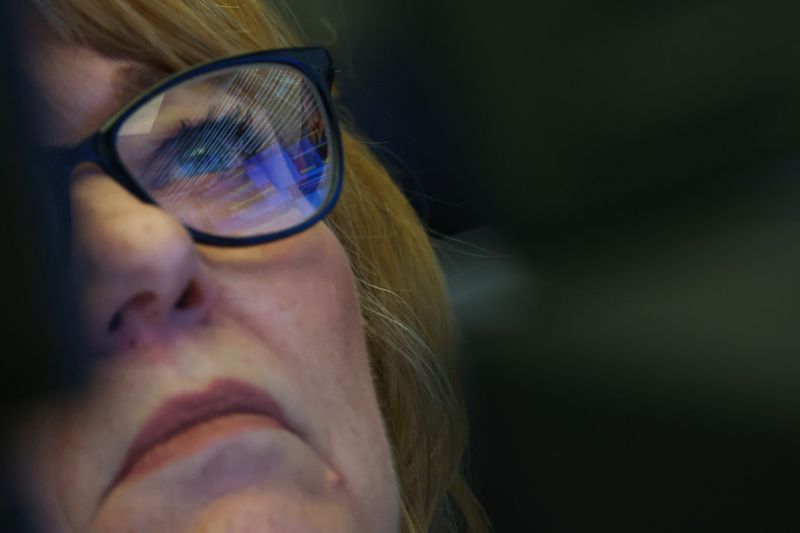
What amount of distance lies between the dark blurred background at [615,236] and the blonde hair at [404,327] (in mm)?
40

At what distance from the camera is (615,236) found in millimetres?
916

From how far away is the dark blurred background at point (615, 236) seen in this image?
0.82 m

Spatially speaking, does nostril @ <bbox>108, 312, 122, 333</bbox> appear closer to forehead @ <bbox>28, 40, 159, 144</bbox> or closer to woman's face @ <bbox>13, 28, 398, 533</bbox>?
woman's face @ <bbox>13, 28, 398, 533</bbox>

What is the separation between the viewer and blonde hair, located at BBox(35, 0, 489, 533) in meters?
0.85

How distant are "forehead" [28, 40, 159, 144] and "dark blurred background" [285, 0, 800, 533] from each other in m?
0.37

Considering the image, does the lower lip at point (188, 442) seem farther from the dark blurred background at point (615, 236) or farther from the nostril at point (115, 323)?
the dark blurred background at point (615, 236)

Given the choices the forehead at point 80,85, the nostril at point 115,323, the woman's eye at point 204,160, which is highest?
the forehead at point 80,85

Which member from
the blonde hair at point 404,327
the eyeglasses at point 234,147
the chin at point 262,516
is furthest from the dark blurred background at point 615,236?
the chin at point 262,516

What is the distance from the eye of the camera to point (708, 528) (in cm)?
82

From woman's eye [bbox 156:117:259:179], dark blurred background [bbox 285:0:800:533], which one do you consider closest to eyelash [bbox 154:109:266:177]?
woman's eye [bbox 156:117:259:179]

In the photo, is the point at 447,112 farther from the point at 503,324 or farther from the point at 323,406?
the point at 323,406

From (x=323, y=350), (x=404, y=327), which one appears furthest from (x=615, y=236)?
(x=323, y=350)

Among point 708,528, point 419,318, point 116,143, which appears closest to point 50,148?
point 116,143

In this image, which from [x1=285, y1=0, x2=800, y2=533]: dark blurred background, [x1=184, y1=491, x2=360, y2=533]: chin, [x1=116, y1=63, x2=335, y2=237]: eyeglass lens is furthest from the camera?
[x1=285, y1=0, x2=800, y2=533]: dark blurred background
